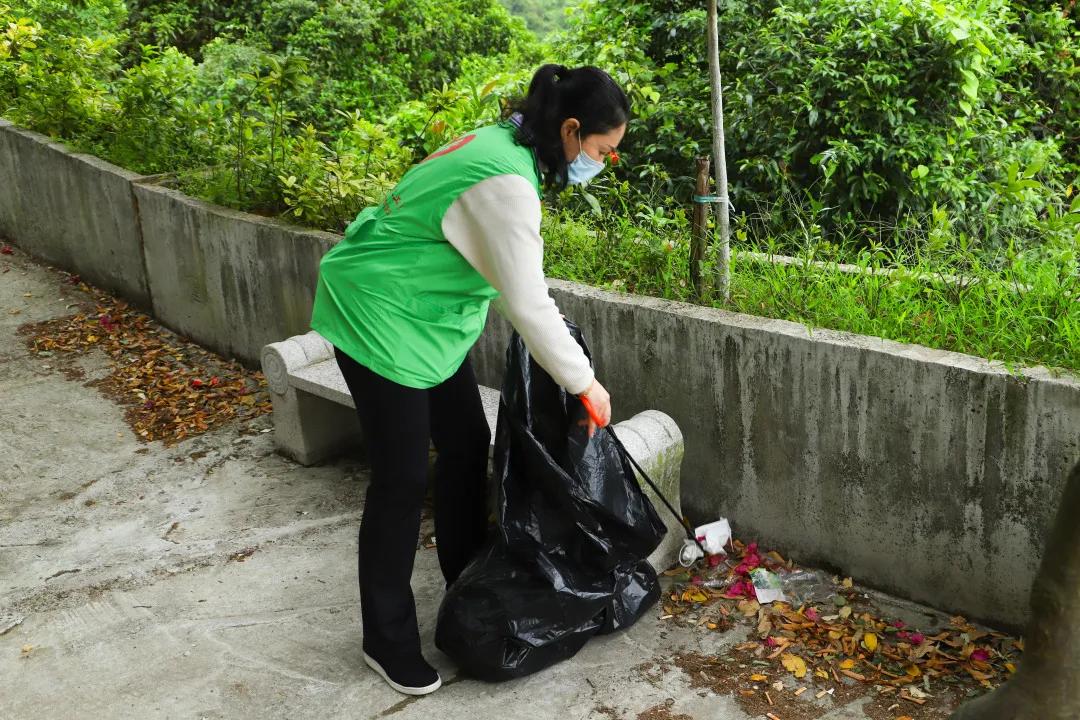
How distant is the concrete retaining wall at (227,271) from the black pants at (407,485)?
2043 mm

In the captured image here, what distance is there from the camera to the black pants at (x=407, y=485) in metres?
3.10

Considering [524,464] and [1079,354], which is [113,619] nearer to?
[524,464]

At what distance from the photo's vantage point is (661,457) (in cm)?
380

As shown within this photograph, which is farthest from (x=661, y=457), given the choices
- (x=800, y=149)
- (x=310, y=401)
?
(x=800, y=149)

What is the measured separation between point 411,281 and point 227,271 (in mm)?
3265

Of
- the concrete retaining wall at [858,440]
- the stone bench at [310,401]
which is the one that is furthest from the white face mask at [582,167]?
the stone bench at [310,401]

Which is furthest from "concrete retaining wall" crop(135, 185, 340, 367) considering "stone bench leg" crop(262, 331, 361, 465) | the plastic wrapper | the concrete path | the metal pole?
the plastic wrapper

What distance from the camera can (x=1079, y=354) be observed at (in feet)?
10.6

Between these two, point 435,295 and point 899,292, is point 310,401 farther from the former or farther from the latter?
point 899,292

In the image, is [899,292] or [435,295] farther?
[899,292]

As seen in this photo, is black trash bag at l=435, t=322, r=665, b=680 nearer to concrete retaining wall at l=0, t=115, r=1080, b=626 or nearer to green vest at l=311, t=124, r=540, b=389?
green vest at l=311, t=124, r=540, b=389

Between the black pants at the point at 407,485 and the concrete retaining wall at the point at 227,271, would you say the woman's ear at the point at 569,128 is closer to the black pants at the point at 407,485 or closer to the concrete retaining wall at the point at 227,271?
the black pants at the point at 407,485

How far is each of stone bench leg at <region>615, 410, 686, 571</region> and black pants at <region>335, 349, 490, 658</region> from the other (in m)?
0.53

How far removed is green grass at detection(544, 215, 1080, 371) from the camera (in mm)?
3430
